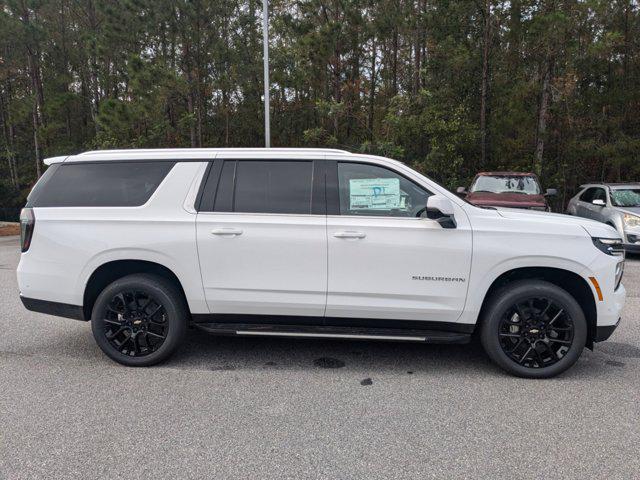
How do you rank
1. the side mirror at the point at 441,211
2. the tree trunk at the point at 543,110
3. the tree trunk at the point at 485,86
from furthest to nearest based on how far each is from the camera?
1. the tree trunk at the point at 485,86
2. the tree trunk at the point at 543,110
3. the side mirror at the point at 441,211

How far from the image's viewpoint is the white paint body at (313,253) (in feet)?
12.7

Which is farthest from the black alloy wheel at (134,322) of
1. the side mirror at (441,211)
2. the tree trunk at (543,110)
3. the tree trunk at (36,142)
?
the tree trunk at (36,142)

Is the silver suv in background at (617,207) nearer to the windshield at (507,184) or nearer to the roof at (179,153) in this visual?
the windshield at (507,184)

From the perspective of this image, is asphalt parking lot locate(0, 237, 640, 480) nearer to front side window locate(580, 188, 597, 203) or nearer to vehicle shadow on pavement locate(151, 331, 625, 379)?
vehicle shadow on pavement locate(151, 331, 625, 379)

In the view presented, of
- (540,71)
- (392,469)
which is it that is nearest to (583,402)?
(392,469)

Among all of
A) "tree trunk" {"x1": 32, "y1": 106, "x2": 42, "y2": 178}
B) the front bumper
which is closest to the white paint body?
Answer: the front bumper

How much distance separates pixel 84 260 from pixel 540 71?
18034 mm

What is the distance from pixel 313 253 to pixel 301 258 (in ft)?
0.36

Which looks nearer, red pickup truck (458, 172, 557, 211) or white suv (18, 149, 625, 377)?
white suv (18, 149, 625, 377)

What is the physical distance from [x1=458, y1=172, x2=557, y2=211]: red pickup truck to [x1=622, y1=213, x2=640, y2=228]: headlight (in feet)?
4.74

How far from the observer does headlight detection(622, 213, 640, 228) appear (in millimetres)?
9820

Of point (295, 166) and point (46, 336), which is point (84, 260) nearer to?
point (46, 336)

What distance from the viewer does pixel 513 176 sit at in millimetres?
11484

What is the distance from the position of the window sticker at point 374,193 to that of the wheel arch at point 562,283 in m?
1.08
